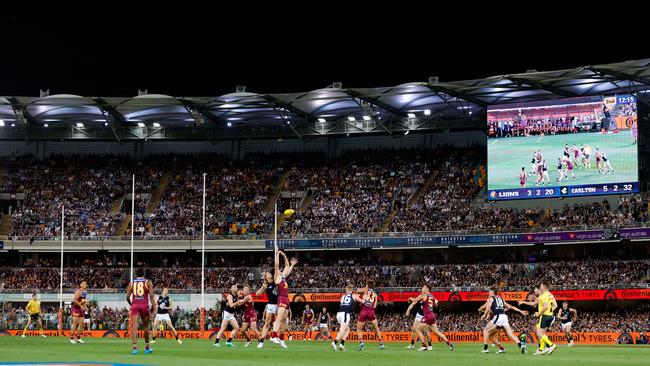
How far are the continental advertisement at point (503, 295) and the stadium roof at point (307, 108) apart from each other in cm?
1425

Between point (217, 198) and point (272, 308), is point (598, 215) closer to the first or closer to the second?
point (217, 198)

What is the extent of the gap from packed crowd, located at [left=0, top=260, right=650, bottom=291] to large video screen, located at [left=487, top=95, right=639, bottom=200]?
214 inches

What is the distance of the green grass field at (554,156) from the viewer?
62.3 m

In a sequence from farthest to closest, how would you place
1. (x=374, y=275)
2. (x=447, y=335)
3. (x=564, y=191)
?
1. (x=374, y=275)
2. (x=564, y=191)
3. (x=447, y=335)

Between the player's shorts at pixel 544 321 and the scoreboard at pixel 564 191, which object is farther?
the scoreboard at pixel 564 191

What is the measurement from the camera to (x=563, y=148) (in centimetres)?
6500

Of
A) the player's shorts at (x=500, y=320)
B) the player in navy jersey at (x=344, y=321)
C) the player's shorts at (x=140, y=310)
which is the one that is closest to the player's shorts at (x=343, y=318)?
the player in navy jersey at (x=344, y=321)

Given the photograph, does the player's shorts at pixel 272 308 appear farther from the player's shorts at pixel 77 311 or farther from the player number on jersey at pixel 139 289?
the player's shorts at pixel 77 311

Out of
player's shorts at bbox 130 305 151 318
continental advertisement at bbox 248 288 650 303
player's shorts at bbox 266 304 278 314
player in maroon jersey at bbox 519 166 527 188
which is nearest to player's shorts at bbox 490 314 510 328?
player's shorts at bbox 266 304 278 314

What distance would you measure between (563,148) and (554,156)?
0.83 meters

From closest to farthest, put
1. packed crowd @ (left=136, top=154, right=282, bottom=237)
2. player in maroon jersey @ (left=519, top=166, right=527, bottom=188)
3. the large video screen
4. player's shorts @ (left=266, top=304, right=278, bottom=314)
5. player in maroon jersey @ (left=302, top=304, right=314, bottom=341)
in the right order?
1. player's shorts @ (left=266, top=304, right=278, bottom=314)
2. player in maroon jersey @ (left=302, top=304, right=314, bottom=341)
3. the large video screen
4. player in maroon jersey @ (left=519, top=166, right=527, bottom=188)
5. packed crowd @ (left=136, top=154, right=282, bottom=237)

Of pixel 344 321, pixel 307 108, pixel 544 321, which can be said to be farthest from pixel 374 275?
pixel 544 321

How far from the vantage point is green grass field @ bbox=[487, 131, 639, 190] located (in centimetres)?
6231

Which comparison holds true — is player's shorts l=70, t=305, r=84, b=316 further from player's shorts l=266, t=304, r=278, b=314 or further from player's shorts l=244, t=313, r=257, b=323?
player's shorts l=266, t=304, r=278, b=314
